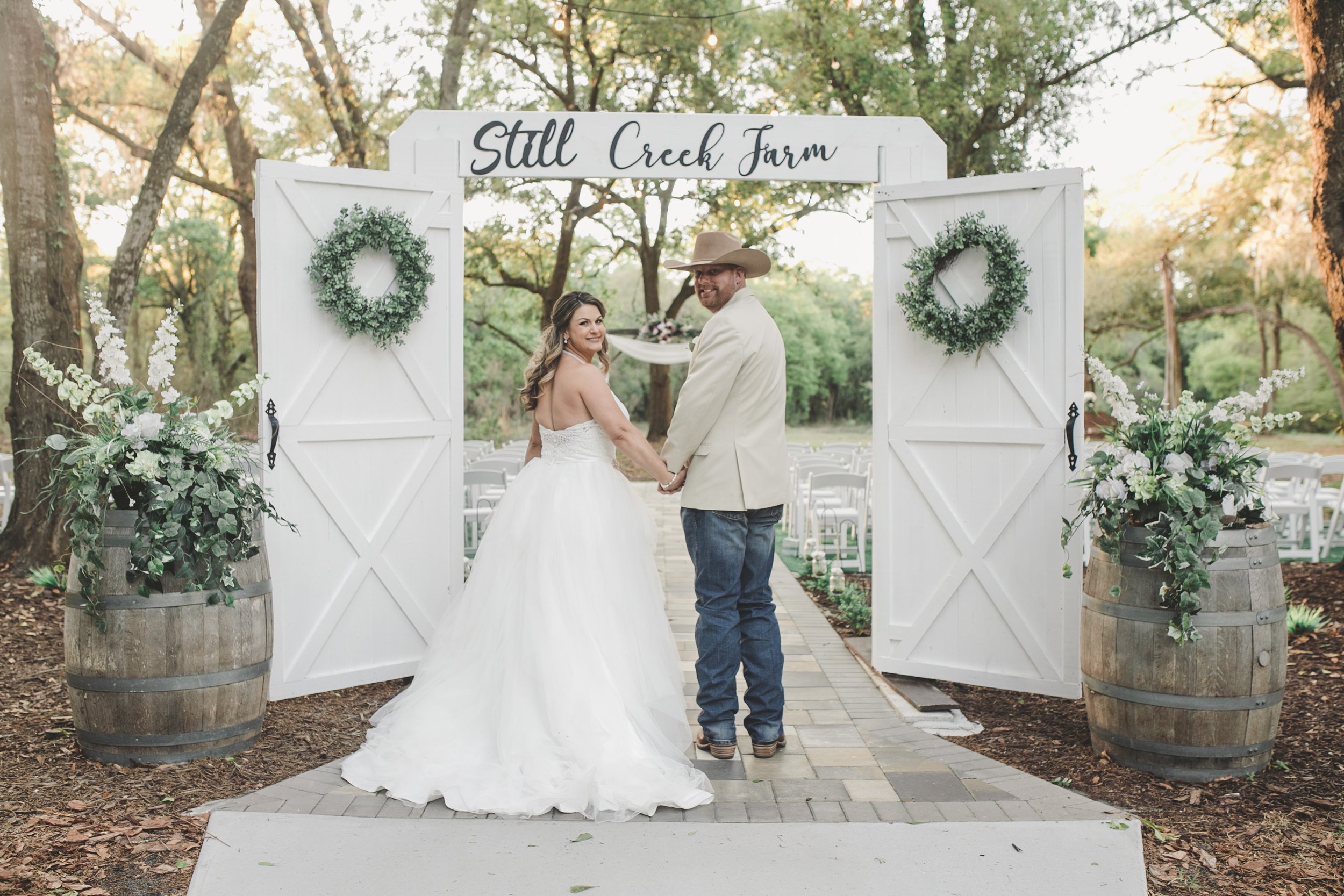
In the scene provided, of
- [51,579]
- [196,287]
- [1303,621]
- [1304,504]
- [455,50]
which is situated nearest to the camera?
[1303,621]

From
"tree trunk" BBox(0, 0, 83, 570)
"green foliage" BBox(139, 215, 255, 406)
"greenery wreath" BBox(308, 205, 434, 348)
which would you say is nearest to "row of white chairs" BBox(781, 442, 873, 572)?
"greenery wreath" BBox(308, 205, 434, 348)

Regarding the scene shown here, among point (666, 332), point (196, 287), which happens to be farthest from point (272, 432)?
point (196, 287)

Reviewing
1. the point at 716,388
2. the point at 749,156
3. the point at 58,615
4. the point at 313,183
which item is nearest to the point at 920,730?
the point at 716,388

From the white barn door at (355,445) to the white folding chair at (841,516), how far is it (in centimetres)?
405

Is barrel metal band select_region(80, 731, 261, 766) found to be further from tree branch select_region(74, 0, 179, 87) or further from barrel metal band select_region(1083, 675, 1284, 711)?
tree branch select_region(74, 0, 179, 87)

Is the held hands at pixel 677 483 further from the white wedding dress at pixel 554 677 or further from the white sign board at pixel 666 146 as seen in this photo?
the white sign board at pixel 666 146

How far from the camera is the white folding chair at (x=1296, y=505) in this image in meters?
9.01

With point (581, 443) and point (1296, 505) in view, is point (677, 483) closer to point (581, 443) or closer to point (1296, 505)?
point (581, 443)

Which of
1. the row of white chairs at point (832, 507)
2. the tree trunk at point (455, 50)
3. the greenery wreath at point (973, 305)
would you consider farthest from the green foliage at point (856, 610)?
the tree trunk at point (455, 50)

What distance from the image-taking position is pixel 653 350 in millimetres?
17281

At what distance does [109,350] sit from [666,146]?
9.67ft

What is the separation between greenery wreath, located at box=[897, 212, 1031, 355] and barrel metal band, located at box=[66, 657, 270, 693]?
350 cm

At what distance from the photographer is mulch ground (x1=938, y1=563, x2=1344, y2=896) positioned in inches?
120

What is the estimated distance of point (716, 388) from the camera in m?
4.00
